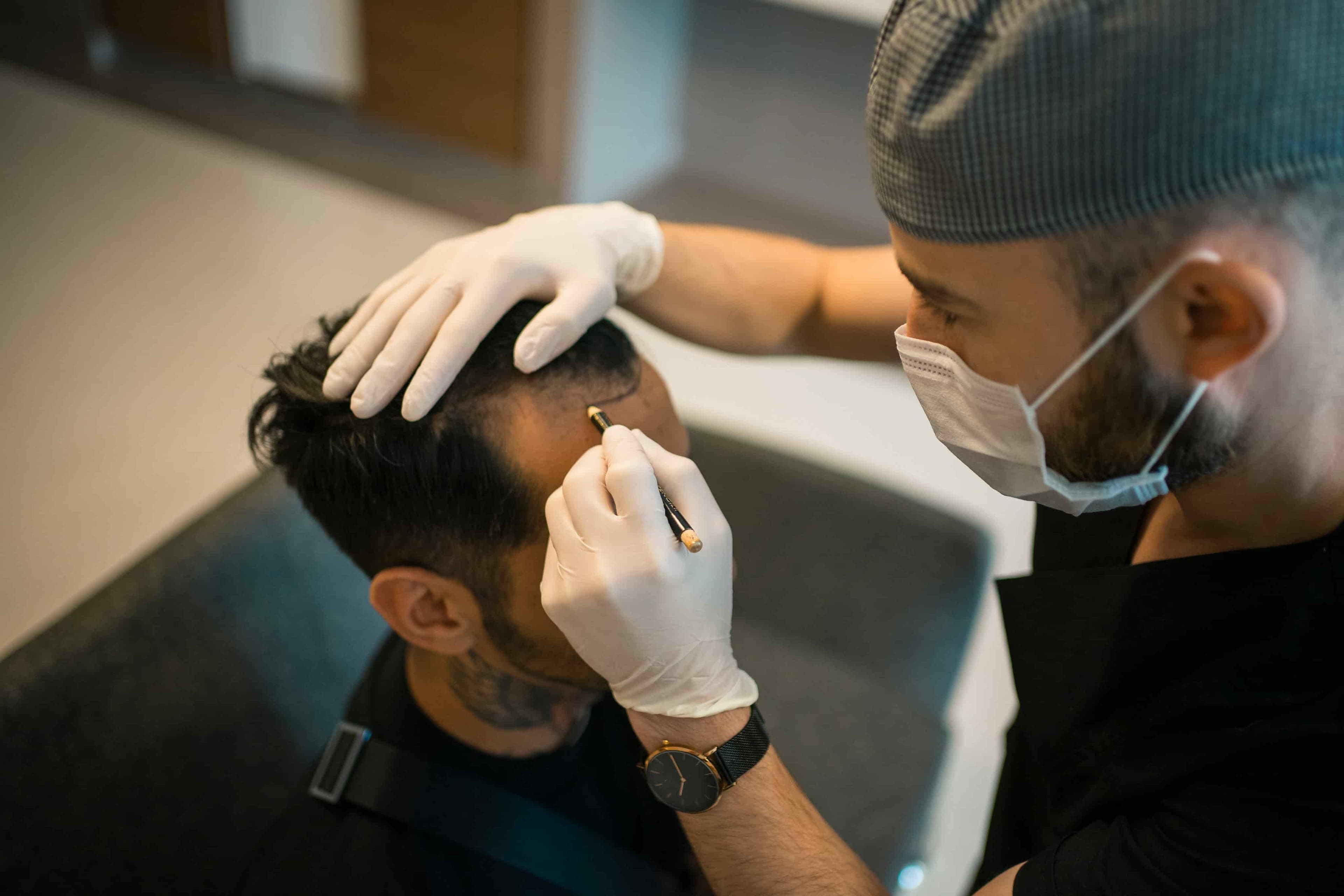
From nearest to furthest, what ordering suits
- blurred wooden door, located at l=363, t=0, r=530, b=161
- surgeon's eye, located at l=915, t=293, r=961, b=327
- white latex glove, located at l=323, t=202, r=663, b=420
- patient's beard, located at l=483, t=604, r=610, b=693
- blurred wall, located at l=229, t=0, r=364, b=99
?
surgeon's eye, located at l=915, t=293, r=961, b=327 → white latex glove, located at l=323, t=202, r=663, b=420 → patient's beard, located at l=483, t=604, r=610, b=693 → blurred wooden door, located at l=363, t=0, r=530, b=161 → blurred wall, located at l=229, t=0, r=364, b=99

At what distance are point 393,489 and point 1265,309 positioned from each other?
0.83 meters

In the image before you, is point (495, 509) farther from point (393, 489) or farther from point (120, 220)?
point (120, 220)

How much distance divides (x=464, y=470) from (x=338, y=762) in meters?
0.42

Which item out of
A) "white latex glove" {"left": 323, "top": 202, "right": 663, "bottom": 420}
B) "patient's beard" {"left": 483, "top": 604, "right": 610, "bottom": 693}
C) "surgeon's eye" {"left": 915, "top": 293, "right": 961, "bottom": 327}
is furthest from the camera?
"patient's beard" {"left": 483, "top": 604, "right": 610, "bottom": 693}

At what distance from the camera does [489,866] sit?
1150mm

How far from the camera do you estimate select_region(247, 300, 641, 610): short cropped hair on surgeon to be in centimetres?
104

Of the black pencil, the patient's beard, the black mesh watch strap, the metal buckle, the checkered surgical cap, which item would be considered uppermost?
the checkered surgical cap

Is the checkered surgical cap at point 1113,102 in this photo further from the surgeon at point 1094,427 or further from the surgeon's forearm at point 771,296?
the surgeon's forearm at point 771,296

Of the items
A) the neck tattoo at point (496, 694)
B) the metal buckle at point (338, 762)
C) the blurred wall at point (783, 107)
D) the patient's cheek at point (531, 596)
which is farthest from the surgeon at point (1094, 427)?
the blurred wall at point (783, 107)

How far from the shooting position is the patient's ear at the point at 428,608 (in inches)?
42.3

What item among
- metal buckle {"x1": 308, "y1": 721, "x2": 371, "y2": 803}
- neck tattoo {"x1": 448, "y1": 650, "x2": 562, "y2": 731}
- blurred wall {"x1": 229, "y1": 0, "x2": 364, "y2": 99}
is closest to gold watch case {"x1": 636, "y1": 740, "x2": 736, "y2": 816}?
neck tattoo {"x1": 448, "y1": 650, "x2": 562, "y2": 731}

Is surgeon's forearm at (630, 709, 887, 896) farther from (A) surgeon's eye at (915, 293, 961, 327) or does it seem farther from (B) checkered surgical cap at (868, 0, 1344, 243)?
(B) checkered surgical cap at (868, 0, 1344, 243)

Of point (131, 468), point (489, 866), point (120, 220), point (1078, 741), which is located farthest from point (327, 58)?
point (1078, 741)

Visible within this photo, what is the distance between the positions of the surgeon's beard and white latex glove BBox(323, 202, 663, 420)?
0.53 meters
